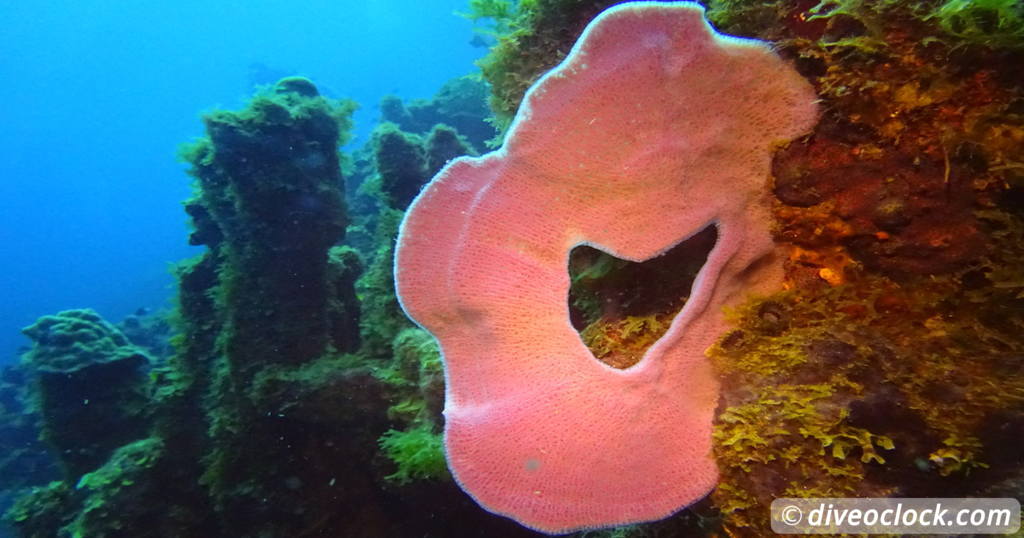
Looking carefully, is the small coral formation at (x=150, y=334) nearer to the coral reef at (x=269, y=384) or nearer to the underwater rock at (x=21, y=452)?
the underwater rock at (x=21, y=452)

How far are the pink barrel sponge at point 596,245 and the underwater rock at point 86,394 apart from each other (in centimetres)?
808

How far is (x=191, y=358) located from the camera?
22.9ft

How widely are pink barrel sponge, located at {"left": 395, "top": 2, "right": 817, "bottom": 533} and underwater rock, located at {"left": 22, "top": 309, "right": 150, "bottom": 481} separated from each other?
8.08m

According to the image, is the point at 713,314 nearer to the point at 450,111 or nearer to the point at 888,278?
the point at 888,278

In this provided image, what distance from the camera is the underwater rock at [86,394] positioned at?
723 cm

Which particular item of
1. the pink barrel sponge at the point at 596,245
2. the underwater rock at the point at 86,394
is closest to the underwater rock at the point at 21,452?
the underwater rock at the point at 86,394

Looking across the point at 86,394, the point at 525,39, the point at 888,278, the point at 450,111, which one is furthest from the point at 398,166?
the point at 450,111

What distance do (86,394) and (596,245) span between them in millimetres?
9091

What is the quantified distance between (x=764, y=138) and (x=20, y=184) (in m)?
178

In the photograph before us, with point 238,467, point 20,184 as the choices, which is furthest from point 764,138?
point 20,184

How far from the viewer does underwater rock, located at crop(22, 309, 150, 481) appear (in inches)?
285

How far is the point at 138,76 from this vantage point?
432 ft

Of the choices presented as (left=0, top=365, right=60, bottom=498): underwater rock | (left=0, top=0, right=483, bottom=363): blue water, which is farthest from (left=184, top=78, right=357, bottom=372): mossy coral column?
(left=0, top=0, right=483, bottom=363): blue water

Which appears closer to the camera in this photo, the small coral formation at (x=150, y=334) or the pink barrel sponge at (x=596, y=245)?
the pink barrel sponge at (x=596, y=245)
